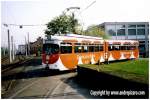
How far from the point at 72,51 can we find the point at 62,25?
2338 centimetres

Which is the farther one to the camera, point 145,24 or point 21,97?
point 145,24

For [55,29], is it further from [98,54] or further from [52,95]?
[52,95]

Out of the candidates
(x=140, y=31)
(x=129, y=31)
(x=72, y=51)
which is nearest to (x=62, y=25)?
(x=72, y=51)

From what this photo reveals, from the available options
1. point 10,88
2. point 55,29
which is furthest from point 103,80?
point 55,29

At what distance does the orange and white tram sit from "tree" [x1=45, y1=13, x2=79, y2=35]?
14030 mm

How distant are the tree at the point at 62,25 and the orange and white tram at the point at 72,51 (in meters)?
14.0

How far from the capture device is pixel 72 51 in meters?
23.8

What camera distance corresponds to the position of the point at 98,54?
29.4 metres

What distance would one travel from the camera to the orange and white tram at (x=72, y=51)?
73.7 feet

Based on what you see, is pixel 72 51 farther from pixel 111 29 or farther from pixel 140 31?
pixel 140 31

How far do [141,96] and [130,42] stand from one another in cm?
2768

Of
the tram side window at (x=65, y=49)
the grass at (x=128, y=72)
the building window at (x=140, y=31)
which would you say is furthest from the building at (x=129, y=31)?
the tram side window at (x=65, y=49)

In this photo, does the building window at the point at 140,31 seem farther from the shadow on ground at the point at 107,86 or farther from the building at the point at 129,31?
the shadow on ground at the point at 107,86

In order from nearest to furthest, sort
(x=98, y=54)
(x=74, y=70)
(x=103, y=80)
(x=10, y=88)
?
(x=103, y=80)
(x=10, y=88)
(x=74, y=70)
(x=98, y=54)
